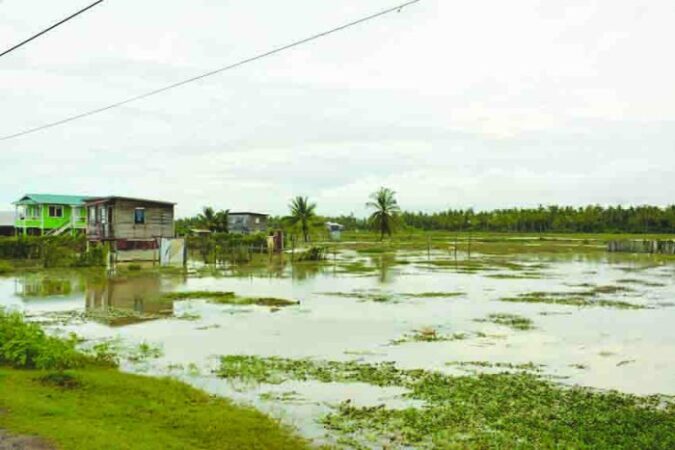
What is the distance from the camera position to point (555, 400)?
35.5ft

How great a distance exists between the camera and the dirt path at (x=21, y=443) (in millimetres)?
7223

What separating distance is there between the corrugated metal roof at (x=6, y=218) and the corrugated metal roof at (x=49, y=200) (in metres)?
8.04

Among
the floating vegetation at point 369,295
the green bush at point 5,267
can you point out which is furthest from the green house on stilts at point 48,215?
the floating vegetation at point 369,295

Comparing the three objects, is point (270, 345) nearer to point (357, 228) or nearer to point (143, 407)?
point (143, 407)

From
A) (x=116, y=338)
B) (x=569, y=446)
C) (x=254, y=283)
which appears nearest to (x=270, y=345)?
(x=116, y=338)

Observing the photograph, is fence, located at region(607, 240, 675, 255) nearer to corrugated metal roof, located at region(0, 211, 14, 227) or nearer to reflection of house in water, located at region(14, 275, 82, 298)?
reflection of house in water, located at region(14, 275, 82, 298)

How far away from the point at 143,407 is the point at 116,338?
7.73 metres

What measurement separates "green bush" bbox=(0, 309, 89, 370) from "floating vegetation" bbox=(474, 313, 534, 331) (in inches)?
503

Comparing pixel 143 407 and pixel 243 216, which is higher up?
pixel 243 216

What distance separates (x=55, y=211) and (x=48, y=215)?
31.9 inches

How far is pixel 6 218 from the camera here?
6588cm

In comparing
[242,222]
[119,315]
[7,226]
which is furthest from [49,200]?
[119,315]

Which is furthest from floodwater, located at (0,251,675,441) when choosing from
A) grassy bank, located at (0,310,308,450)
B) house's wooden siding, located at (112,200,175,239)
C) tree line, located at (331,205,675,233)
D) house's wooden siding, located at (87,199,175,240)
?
tree line, located at (331,205,675,233)

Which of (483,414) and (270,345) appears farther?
(270,345)
